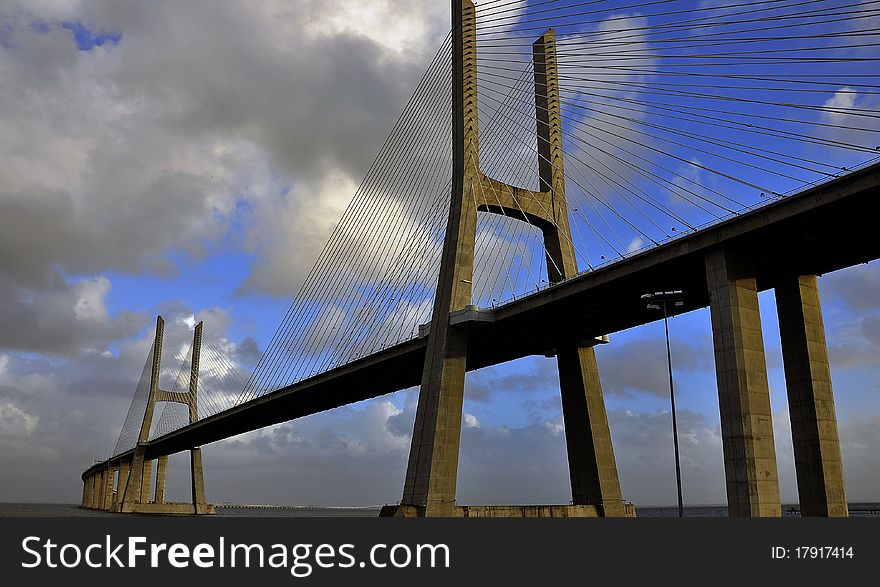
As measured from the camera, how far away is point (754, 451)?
3053 cm

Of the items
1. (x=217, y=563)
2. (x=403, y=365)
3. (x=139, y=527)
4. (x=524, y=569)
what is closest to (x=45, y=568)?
(x=139, y=527)

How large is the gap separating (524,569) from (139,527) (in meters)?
8.08

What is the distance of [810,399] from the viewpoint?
35.0m

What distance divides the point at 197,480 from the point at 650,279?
9386 cm

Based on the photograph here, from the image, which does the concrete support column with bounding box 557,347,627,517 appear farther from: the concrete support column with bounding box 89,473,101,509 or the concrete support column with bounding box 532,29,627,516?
the concrete support column with bounding box 89,473,101,509

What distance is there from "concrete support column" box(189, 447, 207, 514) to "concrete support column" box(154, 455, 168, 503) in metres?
10.2

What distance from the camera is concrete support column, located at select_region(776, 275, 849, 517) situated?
34281 mm

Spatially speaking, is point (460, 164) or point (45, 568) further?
point (460, 164)

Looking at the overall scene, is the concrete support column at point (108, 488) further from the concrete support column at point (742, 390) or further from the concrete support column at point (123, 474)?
the concrete support column at point (742, 390)

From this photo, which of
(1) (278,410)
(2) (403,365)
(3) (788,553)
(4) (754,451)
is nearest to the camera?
(3) (788,553)

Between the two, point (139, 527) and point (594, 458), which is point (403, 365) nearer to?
point (594, 458)

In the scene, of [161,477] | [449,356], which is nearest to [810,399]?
[449,356]

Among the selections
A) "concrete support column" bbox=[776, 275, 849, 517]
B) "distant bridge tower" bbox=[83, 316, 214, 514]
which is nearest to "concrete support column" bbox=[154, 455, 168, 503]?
"distant bridge tower" bbox=[83, 316, 214, 514]

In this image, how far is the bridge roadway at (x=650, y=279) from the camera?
101ft
